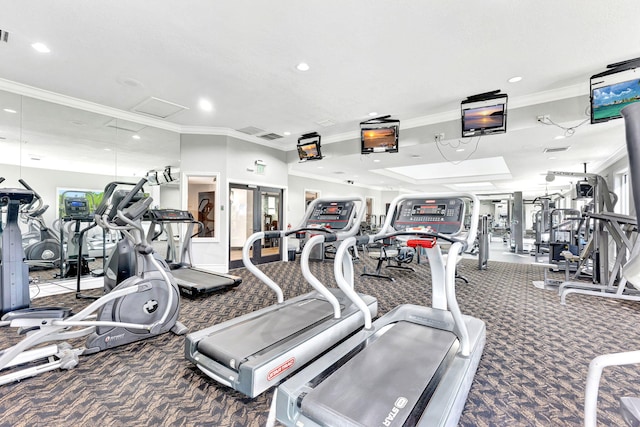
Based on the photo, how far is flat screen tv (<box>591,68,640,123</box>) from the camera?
3486 millimetres

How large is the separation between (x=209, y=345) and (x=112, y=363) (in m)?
0.92

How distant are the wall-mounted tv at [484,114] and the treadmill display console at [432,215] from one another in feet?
7.99

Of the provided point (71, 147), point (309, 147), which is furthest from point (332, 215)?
point (71, 147)

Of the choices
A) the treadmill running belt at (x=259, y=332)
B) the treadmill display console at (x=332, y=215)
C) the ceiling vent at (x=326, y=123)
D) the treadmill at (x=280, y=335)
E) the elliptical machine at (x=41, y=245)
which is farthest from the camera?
the ceiling vent at (x=326, y=123)

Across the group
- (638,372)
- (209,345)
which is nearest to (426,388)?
(209,345)

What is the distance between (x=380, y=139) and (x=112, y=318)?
4860mm

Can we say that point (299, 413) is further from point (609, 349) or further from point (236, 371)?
point (609, 349)

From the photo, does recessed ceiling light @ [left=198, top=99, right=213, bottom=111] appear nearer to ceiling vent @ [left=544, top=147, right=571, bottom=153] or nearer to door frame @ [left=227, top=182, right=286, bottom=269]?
door frame @ [left=227, top=182, right=286, bottom=269]

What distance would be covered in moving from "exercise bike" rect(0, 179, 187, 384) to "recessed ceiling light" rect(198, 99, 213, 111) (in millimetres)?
2578

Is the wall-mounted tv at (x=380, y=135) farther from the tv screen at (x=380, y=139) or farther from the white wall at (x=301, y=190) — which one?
the white wall at (x=301, y=190)

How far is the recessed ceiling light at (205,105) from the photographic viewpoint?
489 cm

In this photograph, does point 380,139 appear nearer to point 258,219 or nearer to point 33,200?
point 258,219

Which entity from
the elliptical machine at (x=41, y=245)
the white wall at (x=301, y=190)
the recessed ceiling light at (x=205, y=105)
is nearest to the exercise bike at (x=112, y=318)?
the recessed ceiling light at (x=205, y=105)

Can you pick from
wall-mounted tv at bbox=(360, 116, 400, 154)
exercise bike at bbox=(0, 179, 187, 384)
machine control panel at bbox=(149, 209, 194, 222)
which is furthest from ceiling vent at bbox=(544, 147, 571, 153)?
exercise bike at bbox=(0, 179, 187, 384)
